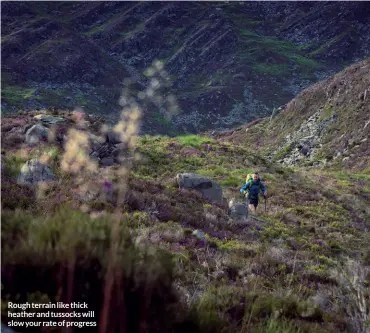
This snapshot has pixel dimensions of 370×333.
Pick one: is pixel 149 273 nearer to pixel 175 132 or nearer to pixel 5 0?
pixel 175 132

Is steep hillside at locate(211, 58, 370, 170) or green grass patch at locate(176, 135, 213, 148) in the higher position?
steep hillside at locate(211, 58, 370, 170)

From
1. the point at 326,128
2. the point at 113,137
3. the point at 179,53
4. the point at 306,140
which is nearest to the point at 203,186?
the point at 113,137

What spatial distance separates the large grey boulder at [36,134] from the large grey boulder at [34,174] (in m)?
5.29

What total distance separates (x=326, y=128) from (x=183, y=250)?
3004cm

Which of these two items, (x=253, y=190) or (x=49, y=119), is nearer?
(x=253, y=190)

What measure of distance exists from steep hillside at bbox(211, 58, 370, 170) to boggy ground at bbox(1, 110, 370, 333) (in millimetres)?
9561

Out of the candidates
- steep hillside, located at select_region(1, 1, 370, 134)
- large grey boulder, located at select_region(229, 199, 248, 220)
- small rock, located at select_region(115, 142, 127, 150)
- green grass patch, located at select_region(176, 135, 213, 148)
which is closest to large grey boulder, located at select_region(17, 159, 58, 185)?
large grey boulder, located at select_region(229, 199, 248, 220)

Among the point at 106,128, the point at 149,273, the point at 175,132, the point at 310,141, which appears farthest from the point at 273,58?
the point at 149,273

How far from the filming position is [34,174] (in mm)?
9883

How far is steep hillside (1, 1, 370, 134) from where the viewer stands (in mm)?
67562

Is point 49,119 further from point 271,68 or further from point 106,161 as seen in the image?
point 271,68

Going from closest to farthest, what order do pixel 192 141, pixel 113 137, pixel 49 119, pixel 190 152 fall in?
1. pixel 113 137
2. pixel 49 119
3. pixel 190 152
4. pixel 192 141

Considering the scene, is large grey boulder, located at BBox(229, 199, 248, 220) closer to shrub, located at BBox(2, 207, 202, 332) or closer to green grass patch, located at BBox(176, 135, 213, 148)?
shrub, located at BBox(2, 207, 202, 332)

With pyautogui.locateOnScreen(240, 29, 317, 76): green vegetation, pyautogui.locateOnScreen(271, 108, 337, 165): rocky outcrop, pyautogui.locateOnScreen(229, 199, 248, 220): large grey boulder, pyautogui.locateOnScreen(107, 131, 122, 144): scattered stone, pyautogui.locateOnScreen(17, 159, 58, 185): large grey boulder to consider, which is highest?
pyautogui.locateOnScreen(240, 29, 317, 76): green vegetation
